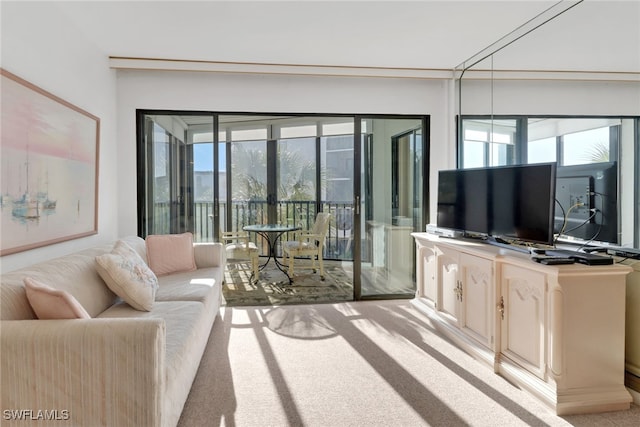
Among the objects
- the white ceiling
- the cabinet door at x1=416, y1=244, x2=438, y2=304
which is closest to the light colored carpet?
the cabinet door at x1=416, y1=244, x2=438, y2=304

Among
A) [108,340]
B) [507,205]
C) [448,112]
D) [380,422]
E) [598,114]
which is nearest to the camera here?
[108,340]

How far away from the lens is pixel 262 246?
244 inches

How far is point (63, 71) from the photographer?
9.19 feet

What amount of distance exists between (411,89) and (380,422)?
3.57m

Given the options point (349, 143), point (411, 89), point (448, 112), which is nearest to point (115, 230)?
point (349, 143)

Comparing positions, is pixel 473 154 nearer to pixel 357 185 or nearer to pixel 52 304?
pixel 357 185

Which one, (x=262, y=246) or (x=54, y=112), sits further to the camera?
(x=262, y=246)

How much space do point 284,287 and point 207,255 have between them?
1462 millimetres

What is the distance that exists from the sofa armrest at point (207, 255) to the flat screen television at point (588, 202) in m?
2.95

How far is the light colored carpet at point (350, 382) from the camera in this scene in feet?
6.72

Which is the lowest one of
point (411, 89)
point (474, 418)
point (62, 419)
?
point (474, 418)

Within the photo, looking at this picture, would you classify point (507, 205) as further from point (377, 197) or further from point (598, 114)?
point (377, 197)

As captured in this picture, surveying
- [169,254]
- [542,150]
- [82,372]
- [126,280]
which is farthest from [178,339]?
[542,150]

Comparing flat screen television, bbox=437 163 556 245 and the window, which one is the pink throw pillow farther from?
the window
